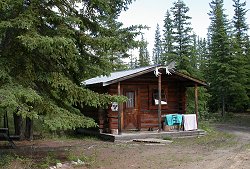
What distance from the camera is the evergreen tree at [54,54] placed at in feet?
28.9

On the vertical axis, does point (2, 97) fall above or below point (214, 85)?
below

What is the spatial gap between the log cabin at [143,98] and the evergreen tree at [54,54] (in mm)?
6967

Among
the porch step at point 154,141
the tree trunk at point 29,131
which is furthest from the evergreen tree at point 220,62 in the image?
the tree trunk at point 29,131

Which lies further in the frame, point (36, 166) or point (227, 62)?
point (227, 62)

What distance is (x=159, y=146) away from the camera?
49.5 feet

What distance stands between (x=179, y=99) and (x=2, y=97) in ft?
48.0

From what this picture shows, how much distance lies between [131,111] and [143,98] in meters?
1.13

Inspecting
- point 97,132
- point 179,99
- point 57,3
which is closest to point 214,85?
point 179,99

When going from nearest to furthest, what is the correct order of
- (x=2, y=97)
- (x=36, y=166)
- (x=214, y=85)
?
(x=2, y=97) < (x=36, y=166) < (x=214, y=85)

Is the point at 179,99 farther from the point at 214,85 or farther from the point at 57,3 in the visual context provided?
the point at 214,85

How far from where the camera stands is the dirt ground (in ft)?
35.0

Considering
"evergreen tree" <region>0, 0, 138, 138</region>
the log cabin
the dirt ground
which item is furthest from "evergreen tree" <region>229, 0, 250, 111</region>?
"evergreen tree" <region>0, 0, 138, 138</region>

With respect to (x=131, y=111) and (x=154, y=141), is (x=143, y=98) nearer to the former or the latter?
(x=131, y=111)

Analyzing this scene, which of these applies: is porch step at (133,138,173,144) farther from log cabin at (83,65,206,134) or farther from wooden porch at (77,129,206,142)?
log cabin at (83,65,206,134)
